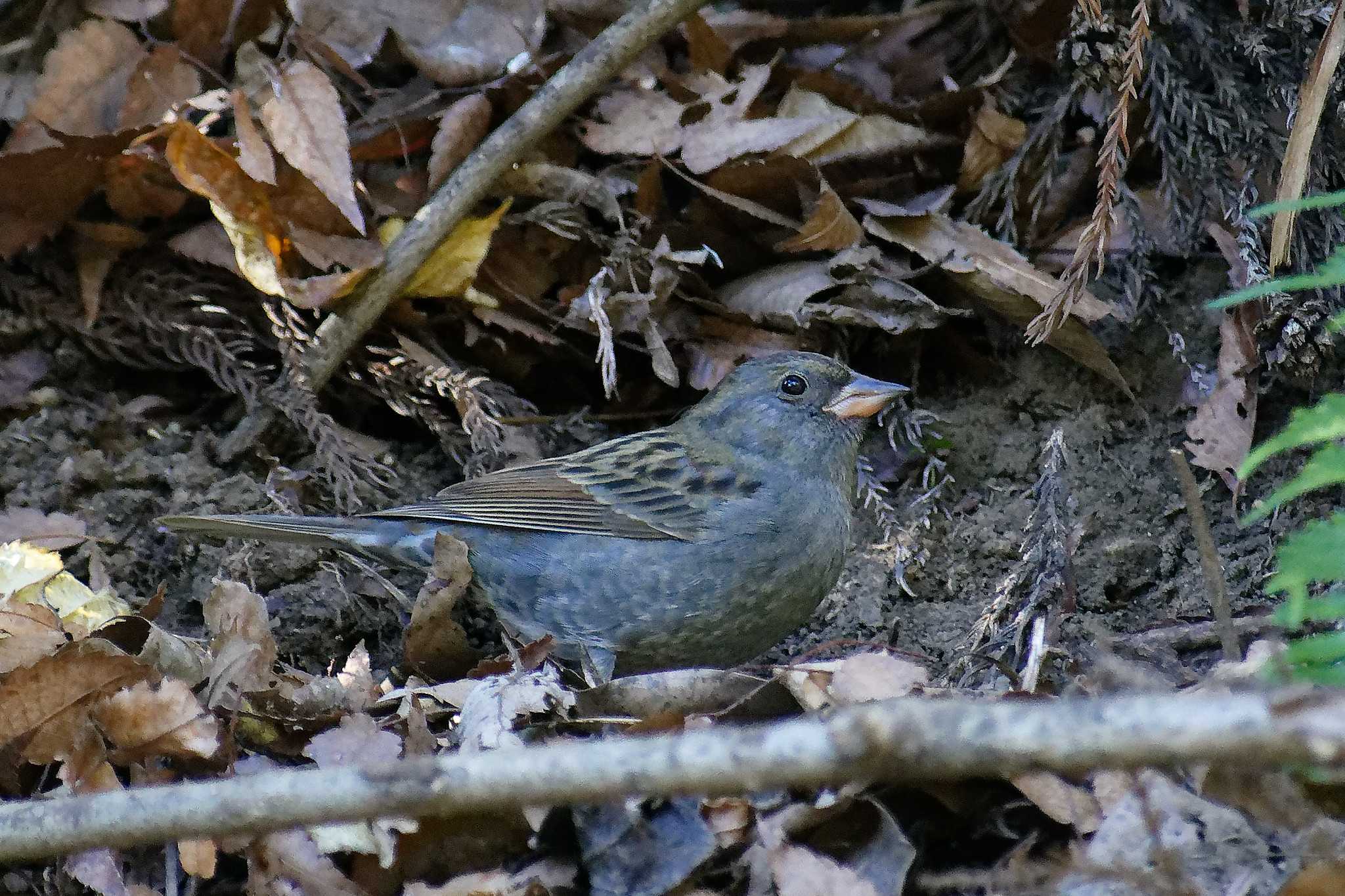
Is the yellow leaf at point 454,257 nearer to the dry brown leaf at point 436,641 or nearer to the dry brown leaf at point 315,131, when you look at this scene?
the dry brown leaf at point 315,131

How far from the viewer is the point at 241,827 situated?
2.22 metres

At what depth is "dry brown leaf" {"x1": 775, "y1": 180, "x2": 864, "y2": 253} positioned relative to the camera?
470 cm

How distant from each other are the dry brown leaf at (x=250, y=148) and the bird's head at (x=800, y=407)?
171cm

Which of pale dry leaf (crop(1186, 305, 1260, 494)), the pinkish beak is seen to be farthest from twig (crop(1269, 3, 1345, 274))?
the pinkish beak

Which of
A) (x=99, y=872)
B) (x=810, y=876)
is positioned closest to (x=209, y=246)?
(x=99, y=872)

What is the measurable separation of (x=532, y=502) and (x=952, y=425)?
1486 mm

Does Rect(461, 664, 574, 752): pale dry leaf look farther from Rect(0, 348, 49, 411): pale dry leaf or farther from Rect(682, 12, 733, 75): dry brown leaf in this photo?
Rect(682, 12, 733, 75): dry brown leaf

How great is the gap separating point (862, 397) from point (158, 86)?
2712 millimetres

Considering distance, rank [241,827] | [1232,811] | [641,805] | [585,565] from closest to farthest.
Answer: [241,827] → [1232,811] → [641,805] → [585,565]

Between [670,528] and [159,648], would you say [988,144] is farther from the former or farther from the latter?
[159,648]

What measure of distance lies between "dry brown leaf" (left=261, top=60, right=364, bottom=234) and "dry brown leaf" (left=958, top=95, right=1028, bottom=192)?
2.15 meters

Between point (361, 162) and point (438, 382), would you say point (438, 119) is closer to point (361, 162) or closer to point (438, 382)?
point (361, 162)

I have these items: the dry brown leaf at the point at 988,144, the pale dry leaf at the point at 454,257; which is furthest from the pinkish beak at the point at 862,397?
the pale dry leaf at the point at 454,257

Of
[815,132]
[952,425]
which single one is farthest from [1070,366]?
[815,132]
